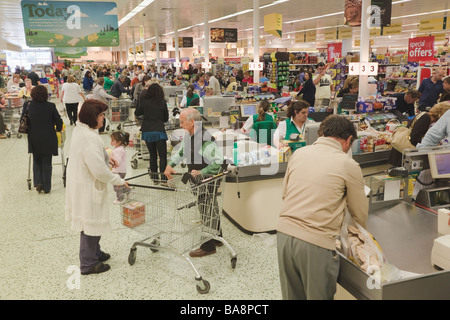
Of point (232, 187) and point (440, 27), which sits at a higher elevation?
point (440, 27)

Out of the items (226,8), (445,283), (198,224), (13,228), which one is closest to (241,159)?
(198,224)

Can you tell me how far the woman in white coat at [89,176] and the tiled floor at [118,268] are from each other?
55 centimetres

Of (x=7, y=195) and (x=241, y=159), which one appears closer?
(x=241, y=159)

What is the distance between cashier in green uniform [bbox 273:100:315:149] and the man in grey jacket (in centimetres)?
243

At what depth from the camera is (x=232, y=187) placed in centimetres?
505

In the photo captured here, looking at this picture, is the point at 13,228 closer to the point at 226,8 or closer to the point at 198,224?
the point at 198,224

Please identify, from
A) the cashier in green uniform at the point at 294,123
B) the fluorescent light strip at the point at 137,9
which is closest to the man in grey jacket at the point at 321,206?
the cashier in green uniform at the point at 294,123

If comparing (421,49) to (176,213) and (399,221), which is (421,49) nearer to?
(399,221)

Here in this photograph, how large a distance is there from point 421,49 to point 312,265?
17.6 metres

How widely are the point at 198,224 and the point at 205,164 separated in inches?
26.2

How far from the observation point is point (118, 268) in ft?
13.4

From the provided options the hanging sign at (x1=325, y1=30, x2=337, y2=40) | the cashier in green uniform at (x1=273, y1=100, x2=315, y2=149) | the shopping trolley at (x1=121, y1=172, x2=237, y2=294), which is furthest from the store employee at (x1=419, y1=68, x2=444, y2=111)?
the hanging sign at (x1=325, y1=30, x2=337, y2=40)
